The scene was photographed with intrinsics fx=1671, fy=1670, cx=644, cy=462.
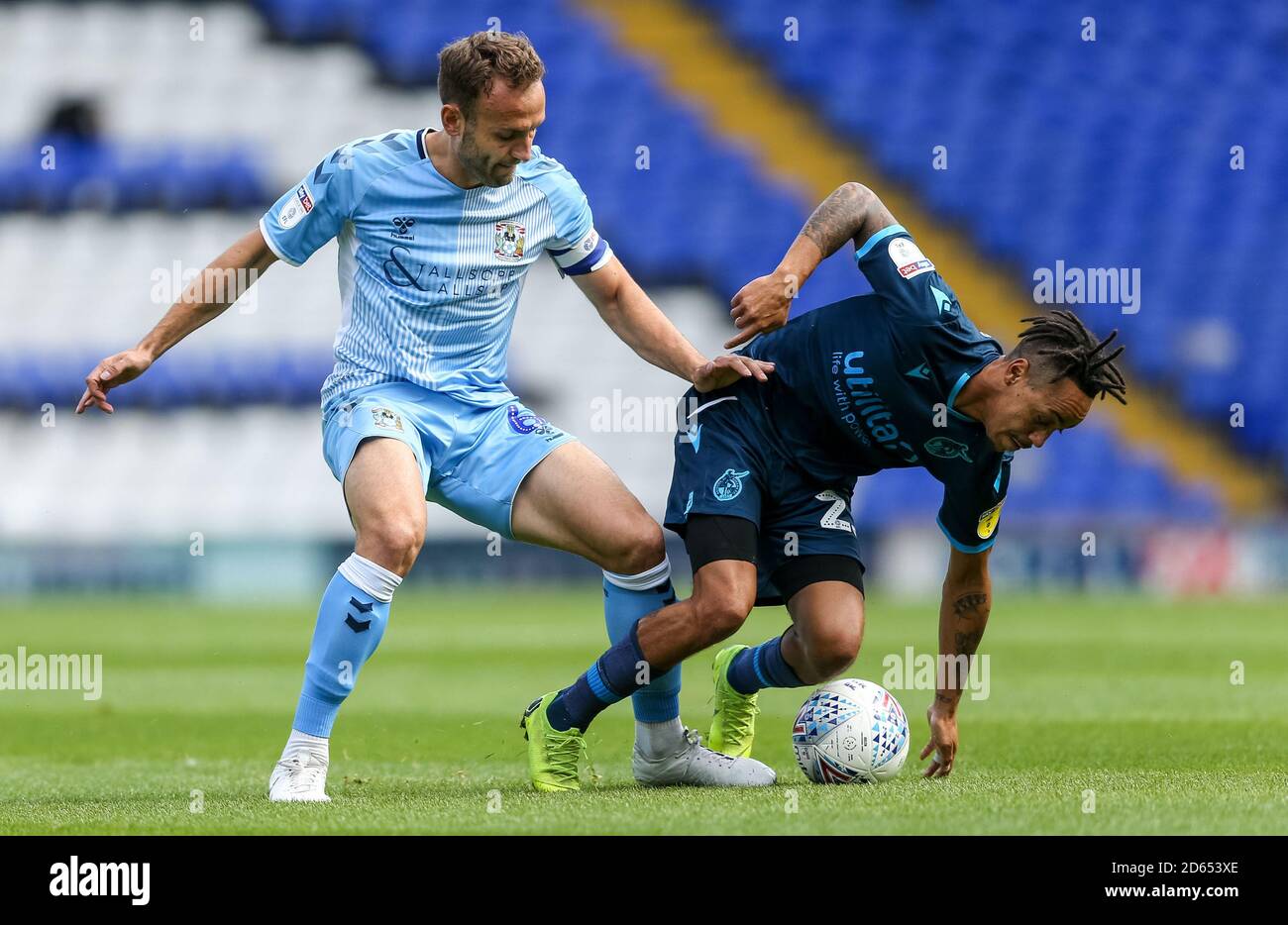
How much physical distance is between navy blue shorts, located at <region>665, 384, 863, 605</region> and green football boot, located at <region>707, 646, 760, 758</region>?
379 millimetres

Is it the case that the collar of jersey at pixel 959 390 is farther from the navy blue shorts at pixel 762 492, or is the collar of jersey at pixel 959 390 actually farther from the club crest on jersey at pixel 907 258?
the navy blue shorts at pixel 762 492

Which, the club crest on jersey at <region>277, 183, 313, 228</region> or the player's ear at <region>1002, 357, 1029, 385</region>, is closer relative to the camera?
the player's ear at <region>1002, 357, 1029, 385</region>

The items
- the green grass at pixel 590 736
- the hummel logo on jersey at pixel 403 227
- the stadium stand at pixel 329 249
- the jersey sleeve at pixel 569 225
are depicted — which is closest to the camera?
the green grass at pixel 590 736

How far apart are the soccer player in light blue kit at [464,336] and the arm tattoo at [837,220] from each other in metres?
0.47

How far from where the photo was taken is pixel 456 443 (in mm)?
5422

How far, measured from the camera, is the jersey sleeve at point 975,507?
5.21 meters

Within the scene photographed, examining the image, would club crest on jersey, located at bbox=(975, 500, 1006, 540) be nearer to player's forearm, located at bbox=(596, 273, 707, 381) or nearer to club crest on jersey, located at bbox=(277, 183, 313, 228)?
player's forearm, located at bbox=(596, 273, 707, 381)

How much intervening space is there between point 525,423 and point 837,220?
123 centimetres

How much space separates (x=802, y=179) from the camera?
62.8ft

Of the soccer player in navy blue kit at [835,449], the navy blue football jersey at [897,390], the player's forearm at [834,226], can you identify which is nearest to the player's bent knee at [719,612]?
the soccer player in navy blue kit at [835,449]

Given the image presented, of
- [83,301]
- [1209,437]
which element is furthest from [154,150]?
[1209,437]

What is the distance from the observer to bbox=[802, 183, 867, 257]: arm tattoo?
537cm

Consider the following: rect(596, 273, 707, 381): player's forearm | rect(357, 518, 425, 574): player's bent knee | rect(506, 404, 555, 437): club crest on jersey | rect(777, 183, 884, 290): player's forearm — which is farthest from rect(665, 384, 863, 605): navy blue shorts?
rect(357, 518, 425, 574): player's bent knee

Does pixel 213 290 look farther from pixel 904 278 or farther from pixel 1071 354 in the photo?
pixel 1071 354
